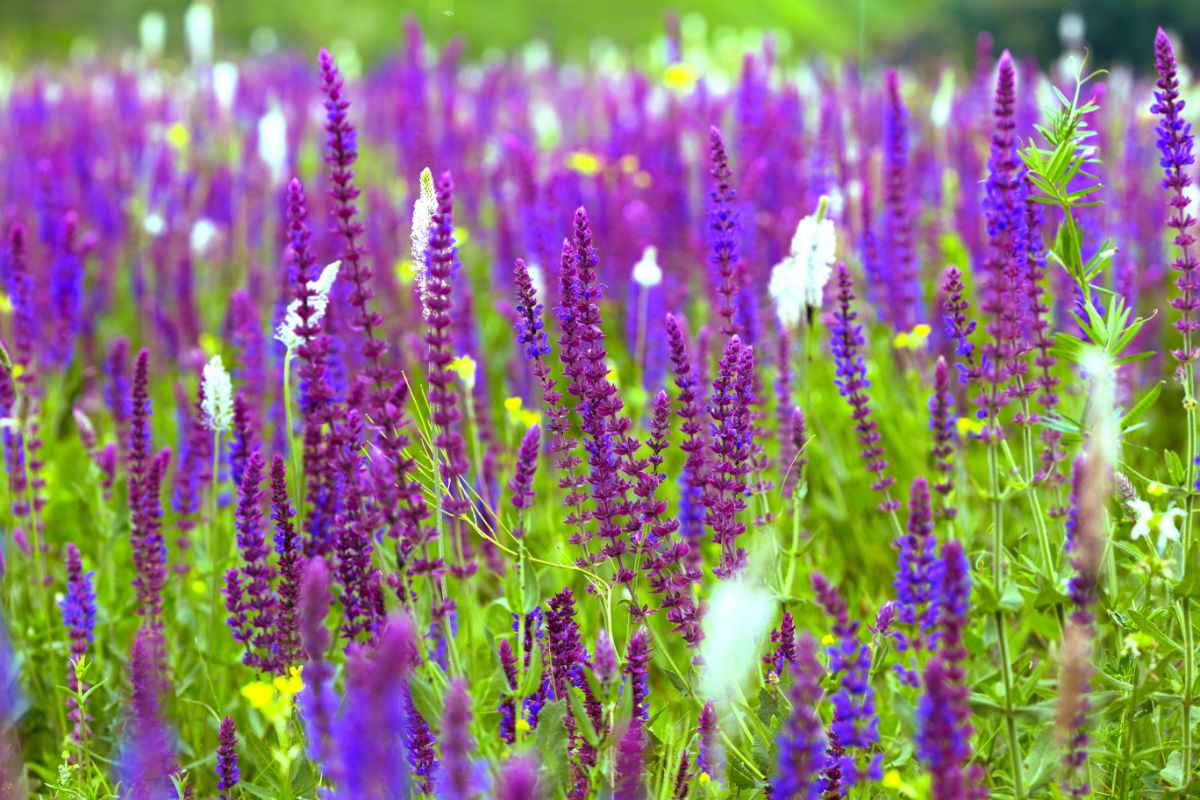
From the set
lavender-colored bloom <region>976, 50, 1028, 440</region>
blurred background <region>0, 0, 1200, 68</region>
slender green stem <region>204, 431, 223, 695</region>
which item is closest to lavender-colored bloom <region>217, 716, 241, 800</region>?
slender green stem <region>204, 431, 223, 695</region>

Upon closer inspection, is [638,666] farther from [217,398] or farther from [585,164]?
[585,164]

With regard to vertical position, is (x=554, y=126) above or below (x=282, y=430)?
above

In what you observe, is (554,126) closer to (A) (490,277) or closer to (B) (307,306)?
(A) (490,277)

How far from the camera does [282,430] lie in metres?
4.02

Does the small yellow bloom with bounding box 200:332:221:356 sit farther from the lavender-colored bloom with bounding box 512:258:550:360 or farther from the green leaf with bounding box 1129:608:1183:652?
the green leaf with bounding box 1129:608:1183:652

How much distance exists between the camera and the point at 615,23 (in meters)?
24.8

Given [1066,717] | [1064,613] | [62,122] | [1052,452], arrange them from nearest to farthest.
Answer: [1066,717] < [1064,613] < [1052,452] < [62,122]

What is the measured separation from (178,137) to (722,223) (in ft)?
18.5

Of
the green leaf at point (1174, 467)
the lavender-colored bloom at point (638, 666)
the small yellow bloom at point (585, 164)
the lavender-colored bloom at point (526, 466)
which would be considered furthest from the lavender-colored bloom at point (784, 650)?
the small yellow bloom at point (585, 164)

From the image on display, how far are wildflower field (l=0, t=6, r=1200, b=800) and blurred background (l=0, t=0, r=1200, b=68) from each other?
39.0 ft

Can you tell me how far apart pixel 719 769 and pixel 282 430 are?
2.32 metres

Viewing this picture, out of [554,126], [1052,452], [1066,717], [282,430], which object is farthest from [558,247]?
[554,126]

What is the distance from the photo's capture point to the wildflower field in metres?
1.99

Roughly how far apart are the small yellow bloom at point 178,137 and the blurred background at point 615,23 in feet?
27.0
